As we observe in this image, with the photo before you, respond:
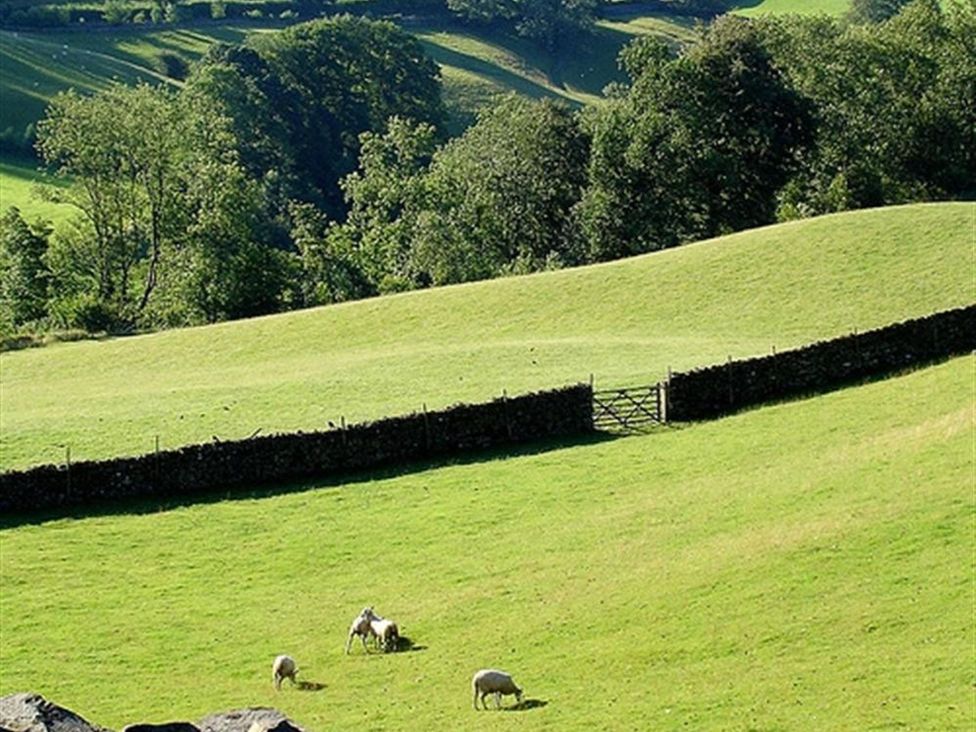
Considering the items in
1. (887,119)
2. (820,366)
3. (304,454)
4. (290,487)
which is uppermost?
(887,119)

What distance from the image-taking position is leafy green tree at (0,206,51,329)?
103 m

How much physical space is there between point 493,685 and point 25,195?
118 meters

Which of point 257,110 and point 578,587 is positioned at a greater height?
point 257,110

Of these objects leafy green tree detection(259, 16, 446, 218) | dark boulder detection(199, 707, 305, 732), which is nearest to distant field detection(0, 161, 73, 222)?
leafy green tree detection(259, 16, 446, 218)

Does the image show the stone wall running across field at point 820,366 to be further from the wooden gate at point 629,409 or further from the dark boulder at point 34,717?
the dark boulder at point 34,717

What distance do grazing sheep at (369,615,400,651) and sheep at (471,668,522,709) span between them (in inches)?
184

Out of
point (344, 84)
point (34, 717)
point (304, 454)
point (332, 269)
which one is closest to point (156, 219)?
point (332, 269)

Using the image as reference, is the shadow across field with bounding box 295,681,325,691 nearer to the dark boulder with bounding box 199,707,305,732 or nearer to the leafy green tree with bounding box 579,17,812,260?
the dark boulder with bounding box 199,707,305,732

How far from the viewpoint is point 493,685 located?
28625 millimetres

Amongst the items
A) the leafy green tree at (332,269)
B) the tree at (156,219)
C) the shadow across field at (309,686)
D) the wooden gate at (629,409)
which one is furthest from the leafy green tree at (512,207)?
the shadow across field at (309,686)

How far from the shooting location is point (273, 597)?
38594mm

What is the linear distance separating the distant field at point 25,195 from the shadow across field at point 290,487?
3521 inches

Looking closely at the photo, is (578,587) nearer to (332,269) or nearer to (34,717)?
(34,717)

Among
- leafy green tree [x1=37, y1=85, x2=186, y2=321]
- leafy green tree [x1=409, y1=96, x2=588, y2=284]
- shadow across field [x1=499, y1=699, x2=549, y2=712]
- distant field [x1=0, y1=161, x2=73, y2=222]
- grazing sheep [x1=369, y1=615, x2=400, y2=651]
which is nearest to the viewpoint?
shadow across field [x1=499, y1=699, x2=549, y2=712]
